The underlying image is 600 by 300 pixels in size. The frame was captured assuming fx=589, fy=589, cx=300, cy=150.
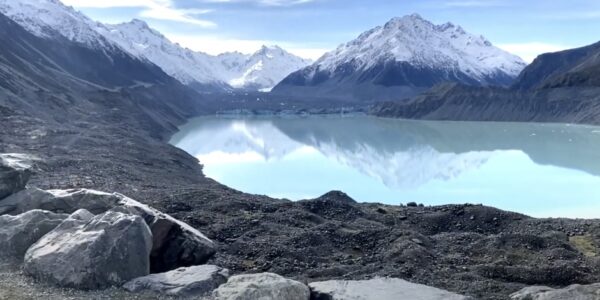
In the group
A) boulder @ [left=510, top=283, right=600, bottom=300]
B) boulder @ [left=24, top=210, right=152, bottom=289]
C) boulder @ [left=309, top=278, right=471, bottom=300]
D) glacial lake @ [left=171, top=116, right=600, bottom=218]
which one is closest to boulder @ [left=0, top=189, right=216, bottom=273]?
boulder @ [left=24, top=210, right=152, bottom=289]

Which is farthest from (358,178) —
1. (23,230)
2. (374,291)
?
(23,230)

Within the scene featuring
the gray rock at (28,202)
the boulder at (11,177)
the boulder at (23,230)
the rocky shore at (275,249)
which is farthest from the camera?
the boulder at (11,177)

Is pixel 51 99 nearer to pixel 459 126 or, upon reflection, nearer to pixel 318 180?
pixel 318 180

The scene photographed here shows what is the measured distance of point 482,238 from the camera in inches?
680

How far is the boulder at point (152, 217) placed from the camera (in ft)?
44.9

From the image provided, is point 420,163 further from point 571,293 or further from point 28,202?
point 571,293

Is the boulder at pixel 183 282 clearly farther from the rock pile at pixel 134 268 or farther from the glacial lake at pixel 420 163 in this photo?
the glacial lake at pixel 420 163

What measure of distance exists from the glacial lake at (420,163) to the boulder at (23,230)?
25.4m


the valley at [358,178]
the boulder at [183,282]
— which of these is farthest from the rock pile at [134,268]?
the valley at [358,178]

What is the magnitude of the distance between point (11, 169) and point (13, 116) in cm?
3528

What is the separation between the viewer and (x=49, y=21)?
168m

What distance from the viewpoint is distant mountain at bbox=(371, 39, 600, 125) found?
103625 mm

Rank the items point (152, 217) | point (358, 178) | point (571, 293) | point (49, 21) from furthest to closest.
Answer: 1. point (49, 21)
2. point (358, 178)
3. point (152, 217)
4. point (571, 293)

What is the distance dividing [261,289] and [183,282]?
5.83 feet
